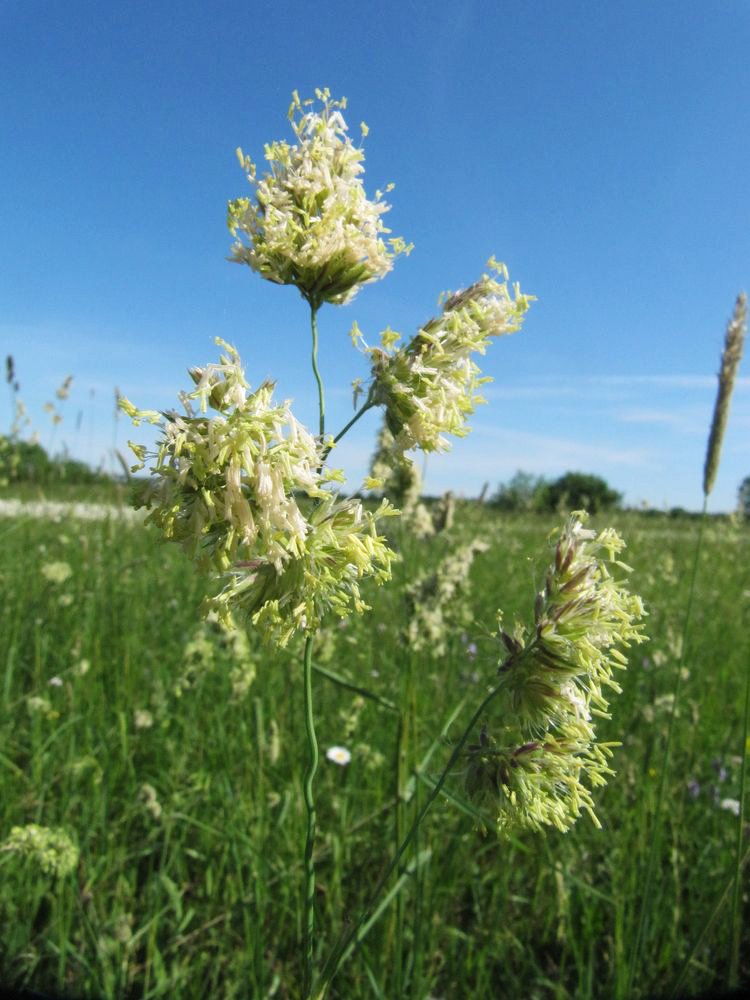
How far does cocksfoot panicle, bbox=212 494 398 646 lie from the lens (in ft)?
4.50

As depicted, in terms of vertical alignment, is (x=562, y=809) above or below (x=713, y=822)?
above

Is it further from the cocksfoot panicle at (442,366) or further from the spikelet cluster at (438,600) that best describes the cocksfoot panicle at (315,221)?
the spikelet cluster at (438,600)

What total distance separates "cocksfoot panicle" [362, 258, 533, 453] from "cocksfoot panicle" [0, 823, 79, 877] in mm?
2166

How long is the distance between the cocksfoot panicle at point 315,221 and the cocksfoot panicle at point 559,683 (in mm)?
823

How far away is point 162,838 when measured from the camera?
338cm

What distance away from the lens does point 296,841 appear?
3.19 meters

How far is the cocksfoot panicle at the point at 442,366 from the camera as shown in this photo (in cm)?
155

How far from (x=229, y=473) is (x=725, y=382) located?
2.31 m

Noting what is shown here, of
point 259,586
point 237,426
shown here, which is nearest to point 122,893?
point 259,586

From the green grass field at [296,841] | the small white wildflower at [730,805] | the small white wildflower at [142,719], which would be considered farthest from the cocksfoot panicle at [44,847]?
the small white wildflower at [730,805]

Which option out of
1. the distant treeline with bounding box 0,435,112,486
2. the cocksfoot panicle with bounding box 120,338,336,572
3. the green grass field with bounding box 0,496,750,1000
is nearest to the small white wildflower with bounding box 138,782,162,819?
the green grass field with bounding box 0,496,750,1000

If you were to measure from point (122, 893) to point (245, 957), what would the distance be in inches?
27.3

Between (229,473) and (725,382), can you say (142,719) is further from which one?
(725,382)

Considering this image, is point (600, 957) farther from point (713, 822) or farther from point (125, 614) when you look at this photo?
point (125, 614)
